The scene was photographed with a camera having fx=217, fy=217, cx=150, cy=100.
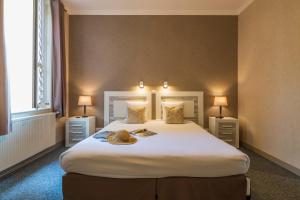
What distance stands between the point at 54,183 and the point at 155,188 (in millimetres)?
1354

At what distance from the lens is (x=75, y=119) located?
4332mm

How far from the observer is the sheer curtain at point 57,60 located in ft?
13.1

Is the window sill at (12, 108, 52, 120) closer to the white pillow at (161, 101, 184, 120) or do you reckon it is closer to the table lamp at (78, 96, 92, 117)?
the table lamp at (78, 96, 92, 117)

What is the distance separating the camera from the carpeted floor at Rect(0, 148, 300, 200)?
230 cm

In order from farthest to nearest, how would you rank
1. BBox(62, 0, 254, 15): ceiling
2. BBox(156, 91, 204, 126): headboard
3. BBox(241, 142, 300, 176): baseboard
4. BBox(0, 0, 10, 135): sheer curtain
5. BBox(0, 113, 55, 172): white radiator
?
1. BBox(156, 91, 204, 126): headboard
2. BBox(62, 0, 254, 15): ceiling
3. BBox(241, 142, 300, 176): baseboard
4. BBox(0, 113, 55, 172): white radiator
5. BBox(0, 0, 10, 135): sheer curtain

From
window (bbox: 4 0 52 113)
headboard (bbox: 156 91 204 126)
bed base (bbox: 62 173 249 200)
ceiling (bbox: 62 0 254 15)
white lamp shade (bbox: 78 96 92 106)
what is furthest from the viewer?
headboard (bbox: 156 91 204 126)

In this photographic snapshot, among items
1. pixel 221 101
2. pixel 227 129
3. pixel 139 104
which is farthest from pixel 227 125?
pixel 139 104

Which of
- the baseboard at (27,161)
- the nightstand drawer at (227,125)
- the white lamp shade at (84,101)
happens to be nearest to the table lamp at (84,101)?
the white lamp shade at (84,101)

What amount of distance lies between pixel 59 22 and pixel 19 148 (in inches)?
94.0

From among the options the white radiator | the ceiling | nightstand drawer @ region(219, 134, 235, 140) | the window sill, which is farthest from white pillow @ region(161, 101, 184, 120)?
the window sill

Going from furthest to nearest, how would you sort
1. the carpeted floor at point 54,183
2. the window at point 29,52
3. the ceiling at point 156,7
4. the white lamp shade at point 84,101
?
the white lamp shade at point 84,101
the ceiling at point 156,7
the window at point 29,52
the carpeted floor at point 54,183

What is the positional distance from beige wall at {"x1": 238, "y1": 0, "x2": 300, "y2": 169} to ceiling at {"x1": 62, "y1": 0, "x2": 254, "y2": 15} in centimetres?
36

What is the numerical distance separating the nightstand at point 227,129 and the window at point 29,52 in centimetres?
322

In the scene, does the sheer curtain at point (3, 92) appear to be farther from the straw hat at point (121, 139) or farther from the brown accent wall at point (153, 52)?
the brown accent wall at point (153, 52)
